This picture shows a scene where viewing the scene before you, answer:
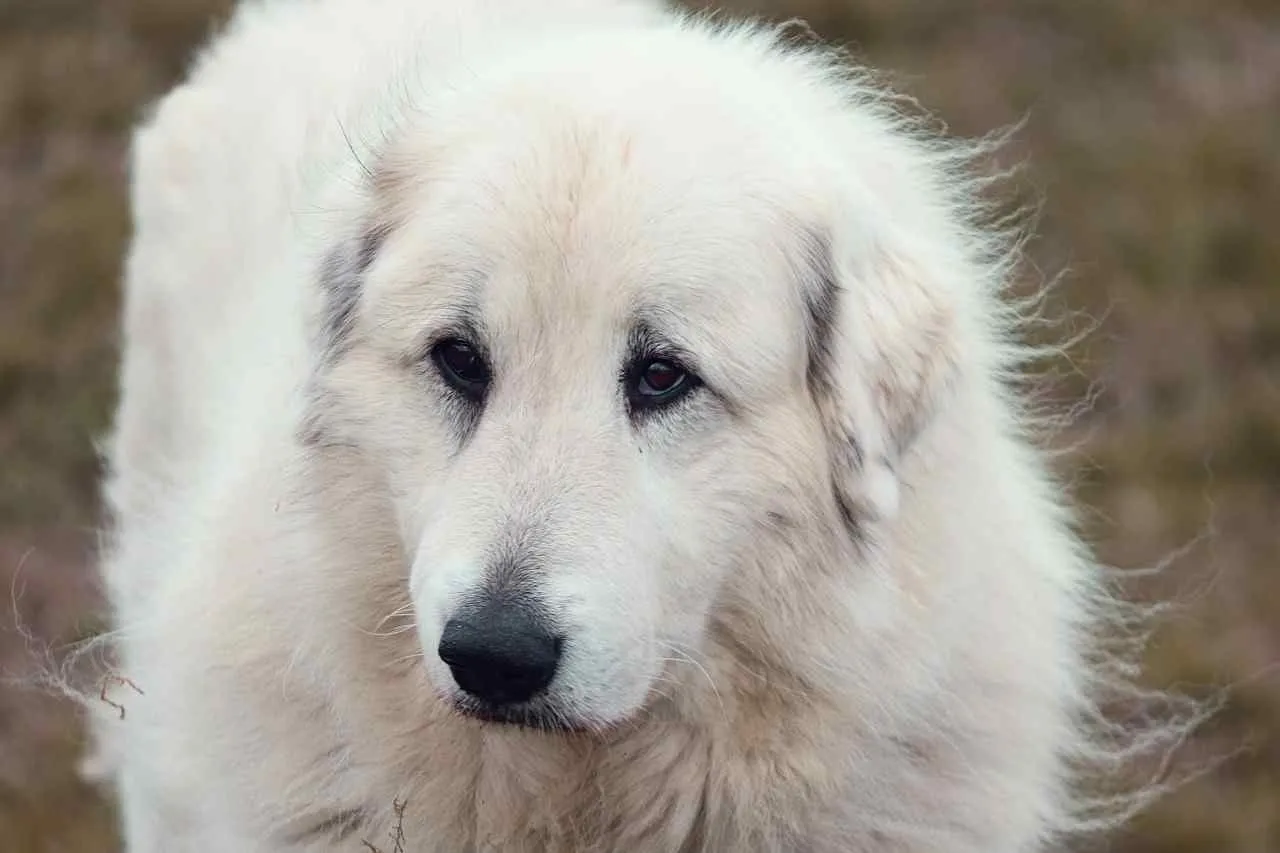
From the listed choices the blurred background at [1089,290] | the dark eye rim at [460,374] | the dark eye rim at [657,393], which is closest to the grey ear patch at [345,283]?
the dark eye rim at [460,374]

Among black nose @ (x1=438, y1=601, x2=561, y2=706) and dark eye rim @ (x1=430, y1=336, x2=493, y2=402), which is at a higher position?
dark eye rim @ (x1=430, y1=336, x2=493, y2=402)

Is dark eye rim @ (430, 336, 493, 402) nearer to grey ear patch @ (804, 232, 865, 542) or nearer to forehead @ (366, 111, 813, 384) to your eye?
forehead @ (366, 111, 813, 384)

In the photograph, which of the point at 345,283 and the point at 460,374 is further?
the point at 345,283

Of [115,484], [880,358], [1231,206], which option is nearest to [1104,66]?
[1231,206]

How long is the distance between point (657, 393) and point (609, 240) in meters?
Result: 0.27

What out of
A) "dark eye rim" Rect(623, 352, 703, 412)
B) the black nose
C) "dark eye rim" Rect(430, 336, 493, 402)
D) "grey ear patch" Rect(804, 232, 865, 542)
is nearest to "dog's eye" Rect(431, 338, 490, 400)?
"dark eye rim" Rect(430, 336, 493, 402)

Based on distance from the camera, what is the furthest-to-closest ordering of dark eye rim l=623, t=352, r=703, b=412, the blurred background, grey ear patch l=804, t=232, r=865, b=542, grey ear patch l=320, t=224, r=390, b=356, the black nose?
the blurred background
grey ear patch l=320, t=224, r=390, b=356
grey ear patch l=804, t=232, r=865, b=542
dark eye rim l=623, t=352, r=703, b=412
the black nose

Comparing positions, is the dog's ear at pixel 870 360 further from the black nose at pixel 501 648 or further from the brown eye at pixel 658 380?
the black nose at pixel 501 648

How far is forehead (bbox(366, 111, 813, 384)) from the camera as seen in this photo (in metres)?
3.17

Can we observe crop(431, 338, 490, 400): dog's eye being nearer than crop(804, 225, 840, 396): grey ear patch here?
Yes

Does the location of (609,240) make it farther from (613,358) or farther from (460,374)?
(460,374)

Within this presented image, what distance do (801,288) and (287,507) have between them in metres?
1.02

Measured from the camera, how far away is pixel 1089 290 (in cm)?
715

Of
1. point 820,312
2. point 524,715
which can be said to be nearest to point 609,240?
point 820,312
